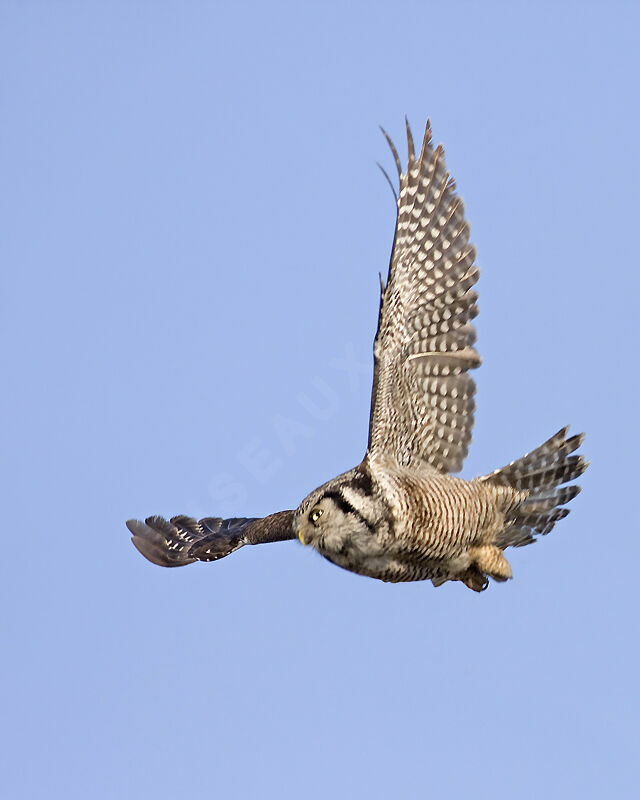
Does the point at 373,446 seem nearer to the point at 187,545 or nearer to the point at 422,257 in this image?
the point at 422,257

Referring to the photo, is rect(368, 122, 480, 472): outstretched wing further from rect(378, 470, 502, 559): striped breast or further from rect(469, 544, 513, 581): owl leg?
rect(469, 544, 513, 581): owl leg

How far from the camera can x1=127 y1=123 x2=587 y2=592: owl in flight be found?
34.7 ft

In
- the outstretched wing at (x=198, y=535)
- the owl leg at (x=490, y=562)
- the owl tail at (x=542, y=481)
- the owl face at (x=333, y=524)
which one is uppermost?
the outstretched wing at (x=198, y=535)

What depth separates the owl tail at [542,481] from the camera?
11.5m

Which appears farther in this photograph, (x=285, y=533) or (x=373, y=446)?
(x=285, y=533)

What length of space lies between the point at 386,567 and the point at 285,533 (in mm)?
1393

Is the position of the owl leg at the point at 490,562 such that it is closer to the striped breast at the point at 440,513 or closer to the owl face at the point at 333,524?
the striped breast at the point at 440,513

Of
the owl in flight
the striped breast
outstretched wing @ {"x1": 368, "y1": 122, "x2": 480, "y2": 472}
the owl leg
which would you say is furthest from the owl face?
the owl leg

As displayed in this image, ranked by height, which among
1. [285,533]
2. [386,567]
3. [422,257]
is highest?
[422,257]

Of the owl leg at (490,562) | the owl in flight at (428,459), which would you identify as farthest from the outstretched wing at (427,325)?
the owl leg at (490,562)

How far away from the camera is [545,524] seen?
11.9 m

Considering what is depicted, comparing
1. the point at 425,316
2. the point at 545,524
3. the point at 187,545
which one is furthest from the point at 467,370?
the point at 187,545

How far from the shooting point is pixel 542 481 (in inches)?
457

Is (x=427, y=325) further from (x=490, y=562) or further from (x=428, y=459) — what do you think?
(x=490, y=562)
